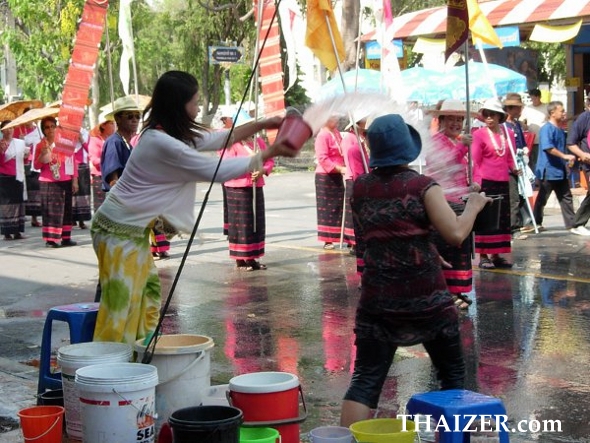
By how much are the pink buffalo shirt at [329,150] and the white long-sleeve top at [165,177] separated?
23.5 feet

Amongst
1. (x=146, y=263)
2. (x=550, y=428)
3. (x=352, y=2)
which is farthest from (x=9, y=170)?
(x=550, y=428)

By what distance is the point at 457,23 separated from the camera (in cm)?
887

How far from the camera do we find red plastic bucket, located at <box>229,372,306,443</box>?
14.9 feet

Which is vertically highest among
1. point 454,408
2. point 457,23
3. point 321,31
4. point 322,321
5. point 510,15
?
point 510,15

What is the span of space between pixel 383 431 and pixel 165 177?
1.67 m

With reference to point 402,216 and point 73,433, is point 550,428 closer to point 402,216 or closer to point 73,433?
point 402,216

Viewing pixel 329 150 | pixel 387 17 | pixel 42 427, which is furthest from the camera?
pixel 329 150

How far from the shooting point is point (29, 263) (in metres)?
12.7

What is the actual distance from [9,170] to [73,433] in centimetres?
1086

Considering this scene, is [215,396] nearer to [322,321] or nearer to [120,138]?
[322,321]

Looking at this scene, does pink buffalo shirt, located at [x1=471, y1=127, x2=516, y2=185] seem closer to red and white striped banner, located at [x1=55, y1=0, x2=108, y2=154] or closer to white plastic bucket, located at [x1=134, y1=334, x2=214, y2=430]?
red and white striped banner, located at [x1=55, y1=0, x2=108, y2=154]

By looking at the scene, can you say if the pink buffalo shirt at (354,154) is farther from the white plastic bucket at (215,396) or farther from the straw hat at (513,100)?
the white plastic bucket at (215,396)

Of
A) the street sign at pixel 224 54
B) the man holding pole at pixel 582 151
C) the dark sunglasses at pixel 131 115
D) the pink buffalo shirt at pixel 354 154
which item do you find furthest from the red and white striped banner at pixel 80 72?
the street sign at pixel 224 54

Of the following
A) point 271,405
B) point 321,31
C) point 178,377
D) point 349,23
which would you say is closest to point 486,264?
point 321,31
